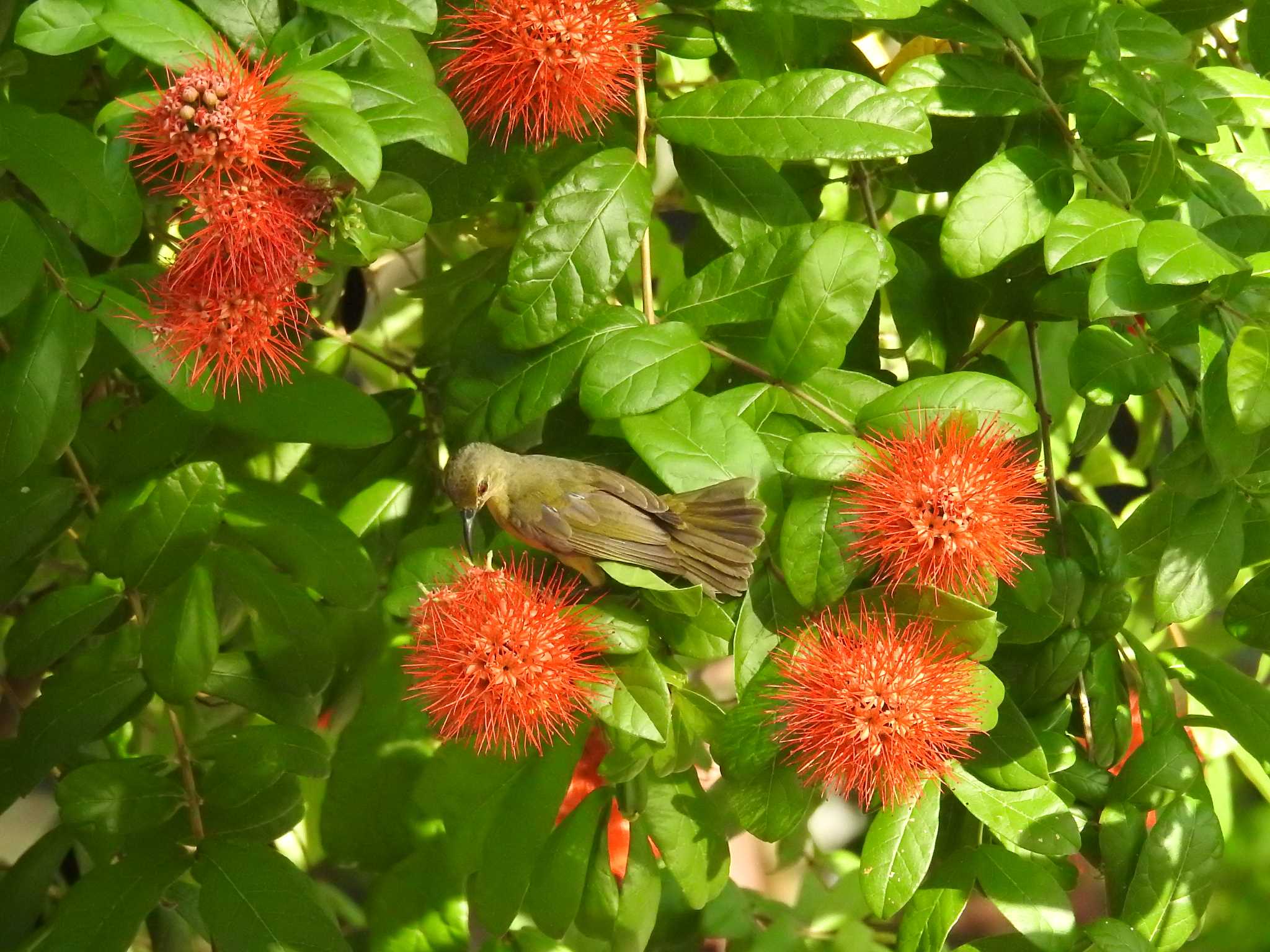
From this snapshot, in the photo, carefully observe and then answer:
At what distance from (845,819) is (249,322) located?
1279 millimetres

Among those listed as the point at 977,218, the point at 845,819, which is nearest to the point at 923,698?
the point at 977,218

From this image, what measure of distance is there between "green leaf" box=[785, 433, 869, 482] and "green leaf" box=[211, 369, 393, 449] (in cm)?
36

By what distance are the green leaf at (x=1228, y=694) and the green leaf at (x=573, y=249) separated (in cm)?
→ 66

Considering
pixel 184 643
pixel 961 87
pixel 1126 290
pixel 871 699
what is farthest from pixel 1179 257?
pixel 184 643

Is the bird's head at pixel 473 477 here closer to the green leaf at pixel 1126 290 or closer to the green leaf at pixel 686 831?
the green leaf at pixel 686 831

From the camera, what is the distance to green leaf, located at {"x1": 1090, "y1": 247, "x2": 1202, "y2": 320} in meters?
0.90

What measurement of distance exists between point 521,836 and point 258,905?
0.23 meters

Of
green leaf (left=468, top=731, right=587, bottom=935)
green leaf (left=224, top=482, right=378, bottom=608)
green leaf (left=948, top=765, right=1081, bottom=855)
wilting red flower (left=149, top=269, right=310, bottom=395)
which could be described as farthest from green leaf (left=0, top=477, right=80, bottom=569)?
green leaf (left=948, top=765, right=1081, bottom=855)

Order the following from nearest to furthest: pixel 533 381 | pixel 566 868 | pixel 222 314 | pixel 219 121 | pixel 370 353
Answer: pixel 219 121 → pixel 222 314 → pixel 533 381 → pixel 566 868 → pixel 370 353

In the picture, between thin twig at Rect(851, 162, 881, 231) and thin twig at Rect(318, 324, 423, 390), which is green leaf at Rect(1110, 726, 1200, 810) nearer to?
thin twig at Rect(851, 162, 881, 231)

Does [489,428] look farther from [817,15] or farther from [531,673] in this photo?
[817,15]

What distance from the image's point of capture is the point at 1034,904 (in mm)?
1004

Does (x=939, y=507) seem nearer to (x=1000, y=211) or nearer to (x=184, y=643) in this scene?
(x=1000, y=211)

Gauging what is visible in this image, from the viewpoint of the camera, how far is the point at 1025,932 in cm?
100
